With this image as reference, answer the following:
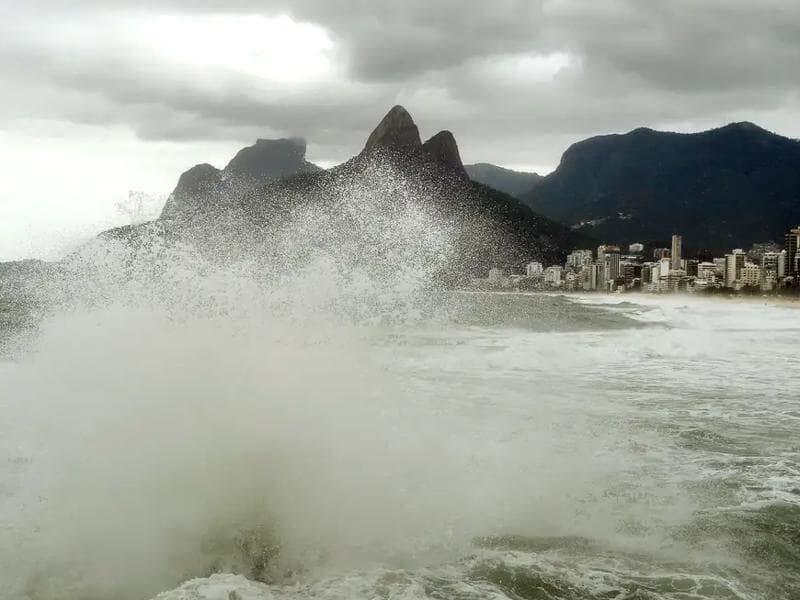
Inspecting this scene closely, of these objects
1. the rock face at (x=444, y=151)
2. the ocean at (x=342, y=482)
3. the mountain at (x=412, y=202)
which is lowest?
the ocean at (x=342, y=482)

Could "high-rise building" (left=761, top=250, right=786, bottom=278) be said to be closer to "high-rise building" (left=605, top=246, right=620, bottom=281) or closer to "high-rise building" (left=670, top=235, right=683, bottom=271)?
"high-rise building" (left=670, top=235, right=683, bottom=271)

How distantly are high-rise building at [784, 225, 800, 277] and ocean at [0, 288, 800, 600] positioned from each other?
93156 mm

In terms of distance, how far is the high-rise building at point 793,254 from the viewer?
92.6 meters

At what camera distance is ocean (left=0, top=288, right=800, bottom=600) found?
551cm

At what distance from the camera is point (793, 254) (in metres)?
98.2

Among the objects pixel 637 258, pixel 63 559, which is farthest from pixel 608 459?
pixel 637 258

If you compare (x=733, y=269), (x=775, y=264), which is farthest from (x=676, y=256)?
A: (x=733, y=269)

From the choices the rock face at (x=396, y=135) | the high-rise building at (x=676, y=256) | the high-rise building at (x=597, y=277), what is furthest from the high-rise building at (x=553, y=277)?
the rock face at (x=396, y=135)

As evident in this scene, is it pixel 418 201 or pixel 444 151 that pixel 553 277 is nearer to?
pixel 418 201

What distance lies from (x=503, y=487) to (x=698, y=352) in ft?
50.5

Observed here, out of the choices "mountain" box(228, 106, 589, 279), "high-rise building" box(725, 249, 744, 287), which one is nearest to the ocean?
"mountain" box(228, 106, 589, 279)

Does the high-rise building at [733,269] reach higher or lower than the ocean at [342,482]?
higher

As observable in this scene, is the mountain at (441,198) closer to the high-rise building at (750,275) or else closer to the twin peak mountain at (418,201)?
the twin peak mountain at (418,201)

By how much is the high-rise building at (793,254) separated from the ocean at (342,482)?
9316 centimetres
